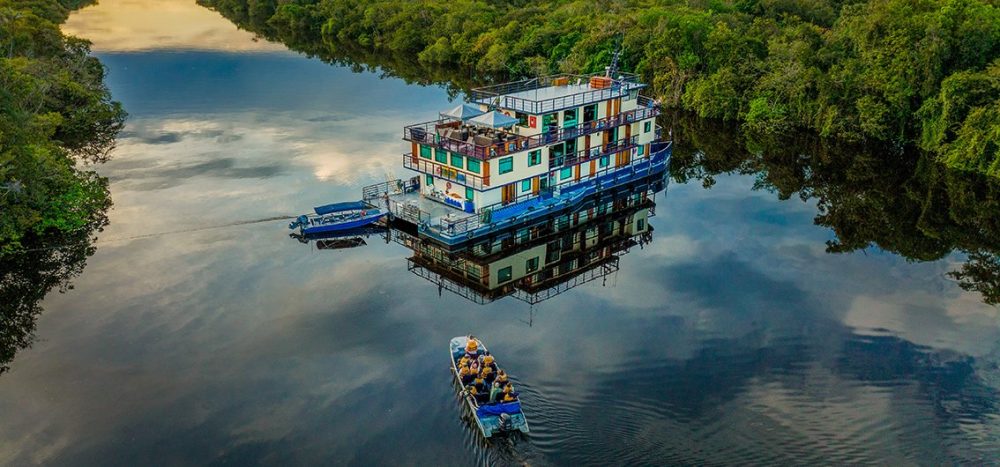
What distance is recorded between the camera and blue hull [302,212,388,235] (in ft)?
168

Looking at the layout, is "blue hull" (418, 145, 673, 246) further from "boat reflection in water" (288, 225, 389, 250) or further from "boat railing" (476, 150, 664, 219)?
"boat reflection in water" (288, 225, 389, 250)

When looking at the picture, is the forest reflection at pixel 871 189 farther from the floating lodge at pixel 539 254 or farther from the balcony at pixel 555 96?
the floating lodge at pixel 539 254

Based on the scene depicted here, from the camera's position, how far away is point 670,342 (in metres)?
38.5

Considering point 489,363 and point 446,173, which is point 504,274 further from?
point 489,363

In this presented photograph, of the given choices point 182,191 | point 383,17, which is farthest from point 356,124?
point 383,17

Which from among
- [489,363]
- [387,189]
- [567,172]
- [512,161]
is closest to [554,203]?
[567,172]

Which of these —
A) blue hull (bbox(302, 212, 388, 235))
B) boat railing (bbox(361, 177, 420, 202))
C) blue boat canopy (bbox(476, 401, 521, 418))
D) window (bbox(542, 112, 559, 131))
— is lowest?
blue boat canopy (bbox(476, 401, 521, 418))

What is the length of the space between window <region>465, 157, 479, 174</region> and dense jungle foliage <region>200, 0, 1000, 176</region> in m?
41.2

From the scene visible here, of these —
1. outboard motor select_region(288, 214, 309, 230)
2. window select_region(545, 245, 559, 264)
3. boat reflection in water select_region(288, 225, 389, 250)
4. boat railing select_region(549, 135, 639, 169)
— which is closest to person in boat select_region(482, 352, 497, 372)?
window select_region(545, 245, 559, 264)

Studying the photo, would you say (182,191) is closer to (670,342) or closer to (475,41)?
(670,342)

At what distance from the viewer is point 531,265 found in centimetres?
4853

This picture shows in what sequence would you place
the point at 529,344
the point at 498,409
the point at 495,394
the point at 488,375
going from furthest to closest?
the point at 529,344 < the point at 488,375 < the point at 495,394 < the point at 498,409

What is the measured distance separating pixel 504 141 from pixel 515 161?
1.54 meters

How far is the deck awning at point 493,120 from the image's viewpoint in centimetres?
5312
